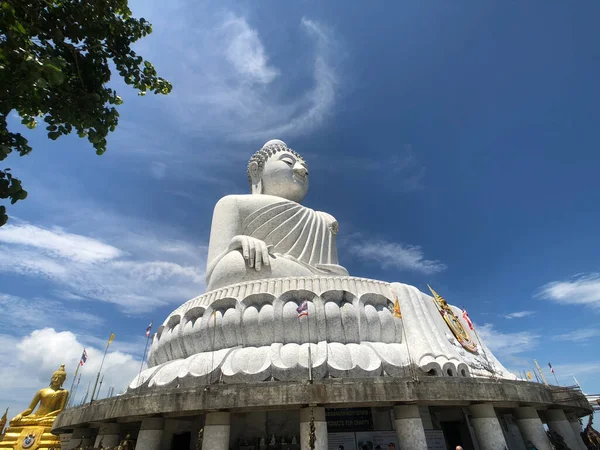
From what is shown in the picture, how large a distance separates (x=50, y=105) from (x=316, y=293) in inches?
304

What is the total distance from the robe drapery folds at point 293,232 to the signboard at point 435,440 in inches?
277

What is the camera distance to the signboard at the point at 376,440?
8.62m

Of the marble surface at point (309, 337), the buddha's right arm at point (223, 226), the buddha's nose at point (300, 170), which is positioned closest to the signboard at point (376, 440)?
the marble surface at point (309, 337)

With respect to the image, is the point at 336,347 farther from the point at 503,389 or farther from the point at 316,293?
the point at 503,389

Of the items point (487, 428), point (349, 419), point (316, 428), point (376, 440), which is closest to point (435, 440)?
point (487, 428)

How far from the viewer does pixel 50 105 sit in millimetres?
5316

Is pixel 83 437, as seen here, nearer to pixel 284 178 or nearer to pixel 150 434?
pixel 150 434

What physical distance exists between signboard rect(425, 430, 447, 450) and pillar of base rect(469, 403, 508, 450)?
93cm

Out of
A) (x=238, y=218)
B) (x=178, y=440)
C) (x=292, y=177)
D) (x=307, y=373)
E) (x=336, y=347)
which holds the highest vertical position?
(x=292, y=177)

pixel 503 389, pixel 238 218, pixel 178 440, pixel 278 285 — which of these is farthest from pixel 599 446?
pixel 238 218

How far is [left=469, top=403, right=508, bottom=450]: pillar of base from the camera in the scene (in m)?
8.25

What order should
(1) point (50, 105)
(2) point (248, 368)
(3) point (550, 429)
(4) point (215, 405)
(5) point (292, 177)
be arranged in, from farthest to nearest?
(5) point (292, 177), (3) point (550, 429), (2) point (248, 368), (4) point (215, 405), (1) point (50, 105)

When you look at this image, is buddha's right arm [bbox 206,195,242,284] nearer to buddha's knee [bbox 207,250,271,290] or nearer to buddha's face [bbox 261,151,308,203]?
buddha's knee [bbox 207,250,271,290]

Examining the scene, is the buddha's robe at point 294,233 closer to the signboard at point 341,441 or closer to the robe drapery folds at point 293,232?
the robe drapery folds at point 293,232
